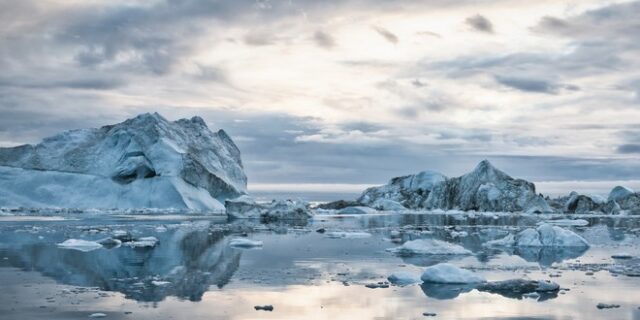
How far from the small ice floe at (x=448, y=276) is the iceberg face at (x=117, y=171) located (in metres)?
39.9

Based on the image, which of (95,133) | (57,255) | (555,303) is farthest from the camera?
(95,133)

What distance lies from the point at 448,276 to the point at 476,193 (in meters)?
44.6

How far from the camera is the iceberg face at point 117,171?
4975 cm

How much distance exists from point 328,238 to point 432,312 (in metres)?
14.7

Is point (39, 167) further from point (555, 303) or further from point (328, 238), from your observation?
point (555, 303)

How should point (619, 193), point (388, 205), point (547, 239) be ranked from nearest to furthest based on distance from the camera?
point (547, 239) < point (619, 193) < point (388, 205)

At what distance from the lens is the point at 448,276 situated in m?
12.1

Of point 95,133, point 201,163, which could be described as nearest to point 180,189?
point 201,163

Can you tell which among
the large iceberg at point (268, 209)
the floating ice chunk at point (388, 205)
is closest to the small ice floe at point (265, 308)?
the large iceberg at point (268, 209)

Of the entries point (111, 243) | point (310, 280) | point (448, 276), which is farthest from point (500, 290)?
point (111, 243)

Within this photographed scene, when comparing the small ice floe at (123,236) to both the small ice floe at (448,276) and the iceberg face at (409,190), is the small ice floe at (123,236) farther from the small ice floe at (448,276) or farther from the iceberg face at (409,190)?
the iceberg face at (409,190)

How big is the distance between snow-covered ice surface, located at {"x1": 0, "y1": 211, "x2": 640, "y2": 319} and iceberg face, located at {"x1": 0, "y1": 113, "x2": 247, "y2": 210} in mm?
29399

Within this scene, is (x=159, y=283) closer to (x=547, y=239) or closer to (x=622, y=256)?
(x=622, y=256)

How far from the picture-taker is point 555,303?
10.1 meters
